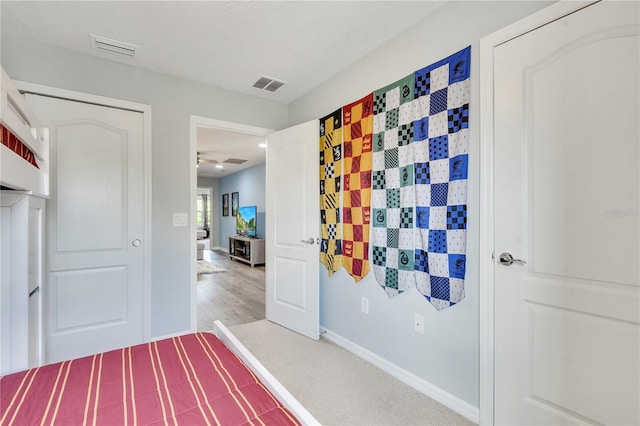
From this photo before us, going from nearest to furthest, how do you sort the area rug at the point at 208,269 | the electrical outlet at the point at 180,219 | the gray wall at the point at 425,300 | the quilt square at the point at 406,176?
the gray wall at the point at 425,300
the quilt square at the point at 406,176
the electrical outlet at the point at 180,219
the area rug at the point at 208,269

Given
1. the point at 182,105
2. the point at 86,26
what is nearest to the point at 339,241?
the point at 182,105

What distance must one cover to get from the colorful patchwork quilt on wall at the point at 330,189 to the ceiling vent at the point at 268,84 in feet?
1.89

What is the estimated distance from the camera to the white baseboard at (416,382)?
1648 mm

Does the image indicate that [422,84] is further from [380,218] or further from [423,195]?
[380,218]

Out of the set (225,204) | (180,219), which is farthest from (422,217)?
(225,204)

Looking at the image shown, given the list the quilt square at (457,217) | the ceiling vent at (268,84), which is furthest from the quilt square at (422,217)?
the ceiling vent at (268,84)

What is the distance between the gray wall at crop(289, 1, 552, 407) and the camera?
5.28 ft

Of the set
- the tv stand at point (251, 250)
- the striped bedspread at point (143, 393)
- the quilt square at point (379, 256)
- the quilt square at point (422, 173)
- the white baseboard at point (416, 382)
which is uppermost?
the quilt square at point (422, 173)

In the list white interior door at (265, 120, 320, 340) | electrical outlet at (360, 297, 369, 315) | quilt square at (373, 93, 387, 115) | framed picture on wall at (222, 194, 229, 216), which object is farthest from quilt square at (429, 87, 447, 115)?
framed picture on wall at (222, 194, 229, 216)

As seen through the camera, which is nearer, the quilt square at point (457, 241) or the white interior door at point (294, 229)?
the quilt square at point (457, 241)

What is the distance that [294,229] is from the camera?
2.88 m

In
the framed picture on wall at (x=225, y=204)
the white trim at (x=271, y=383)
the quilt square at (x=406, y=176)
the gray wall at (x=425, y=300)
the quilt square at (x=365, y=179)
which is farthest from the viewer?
the framed picture on wall at (x=225, y=204)

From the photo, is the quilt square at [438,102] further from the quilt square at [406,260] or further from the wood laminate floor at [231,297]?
the wood laminate floor at [231,297]

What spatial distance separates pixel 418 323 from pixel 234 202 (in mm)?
7293
